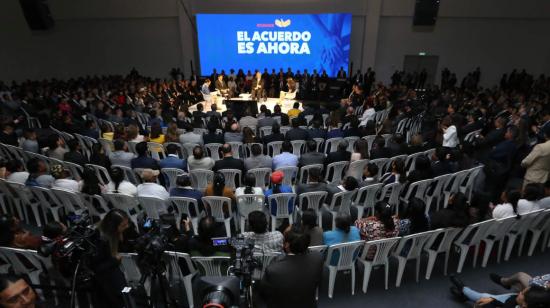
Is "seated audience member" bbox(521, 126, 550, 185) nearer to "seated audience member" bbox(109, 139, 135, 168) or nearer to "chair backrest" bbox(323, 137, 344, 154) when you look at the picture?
"chair backrest" bbox(323, 137, 344, 154)

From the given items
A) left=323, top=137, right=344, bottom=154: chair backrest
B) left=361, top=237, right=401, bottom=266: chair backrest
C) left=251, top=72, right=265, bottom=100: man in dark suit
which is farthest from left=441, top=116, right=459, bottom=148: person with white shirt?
left=251, top=72, right=265, bottom=100: man in dark suit

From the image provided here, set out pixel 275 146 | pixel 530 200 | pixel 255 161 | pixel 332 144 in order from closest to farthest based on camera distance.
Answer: pixel 530 200 < pixel 255 161 < pixel 275 146 < pixel 332 144

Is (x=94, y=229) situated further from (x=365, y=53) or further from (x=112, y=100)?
(x=365, y=53)

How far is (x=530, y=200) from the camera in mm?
3973

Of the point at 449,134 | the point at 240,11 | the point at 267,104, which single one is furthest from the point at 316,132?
the point at 240,11

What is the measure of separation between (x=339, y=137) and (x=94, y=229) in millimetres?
5172

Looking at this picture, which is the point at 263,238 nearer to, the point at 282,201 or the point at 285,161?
the point at 282,201

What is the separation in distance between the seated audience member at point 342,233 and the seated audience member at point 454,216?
998 mm

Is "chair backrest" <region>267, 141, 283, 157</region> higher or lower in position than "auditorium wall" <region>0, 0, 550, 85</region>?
lower

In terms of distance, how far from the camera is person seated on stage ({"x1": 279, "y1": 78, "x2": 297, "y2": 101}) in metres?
13.4

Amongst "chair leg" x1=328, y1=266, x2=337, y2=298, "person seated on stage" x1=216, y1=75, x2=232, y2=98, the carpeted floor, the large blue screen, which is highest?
the large blue screen

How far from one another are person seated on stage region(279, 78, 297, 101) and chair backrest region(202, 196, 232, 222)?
9543 mm

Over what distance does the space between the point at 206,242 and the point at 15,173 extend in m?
3.52

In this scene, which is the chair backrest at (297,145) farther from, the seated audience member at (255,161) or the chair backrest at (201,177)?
the chair backrest at (201,177)
